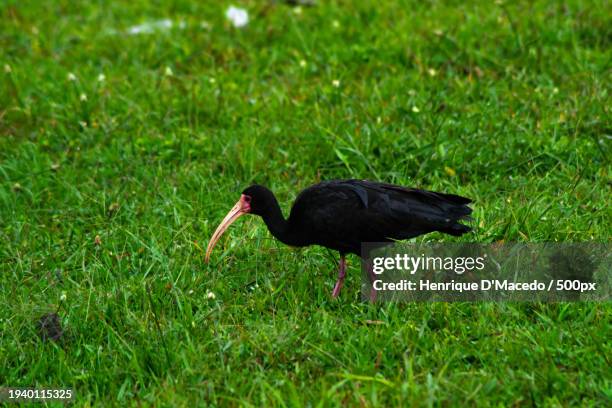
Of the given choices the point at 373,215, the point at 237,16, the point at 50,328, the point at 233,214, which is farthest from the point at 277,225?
the point at 237,16

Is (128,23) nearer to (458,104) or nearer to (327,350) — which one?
(458,104)

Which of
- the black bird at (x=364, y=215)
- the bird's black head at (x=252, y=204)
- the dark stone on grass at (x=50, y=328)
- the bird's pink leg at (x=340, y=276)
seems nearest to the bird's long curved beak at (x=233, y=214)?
the bird's black head at (x=252, y=204)

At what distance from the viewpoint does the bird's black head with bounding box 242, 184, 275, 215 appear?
5.29m

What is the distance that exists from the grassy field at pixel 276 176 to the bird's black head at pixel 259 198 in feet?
1.19

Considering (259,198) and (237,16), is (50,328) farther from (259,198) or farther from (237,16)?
(237,16)

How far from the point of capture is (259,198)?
5297 millimetres

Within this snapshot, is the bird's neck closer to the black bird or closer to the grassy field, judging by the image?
the black bird

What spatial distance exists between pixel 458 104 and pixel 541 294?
2543 millimetres

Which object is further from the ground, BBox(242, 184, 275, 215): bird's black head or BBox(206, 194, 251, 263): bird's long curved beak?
BBox(242, 184, 275, 215): bird's black head

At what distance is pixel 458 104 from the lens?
23.3 feet

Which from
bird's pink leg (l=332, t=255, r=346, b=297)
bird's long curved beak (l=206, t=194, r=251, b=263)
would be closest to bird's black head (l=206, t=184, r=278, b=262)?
bird's long curved beak (l=206, t=194, r=251, b=263)

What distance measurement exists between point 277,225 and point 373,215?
1.88ft

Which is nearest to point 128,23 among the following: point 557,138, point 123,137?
point 123,137

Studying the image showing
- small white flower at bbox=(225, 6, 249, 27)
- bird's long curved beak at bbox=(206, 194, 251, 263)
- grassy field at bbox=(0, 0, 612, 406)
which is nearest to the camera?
grassy field at bbox=(0, 0, 612, 406)
